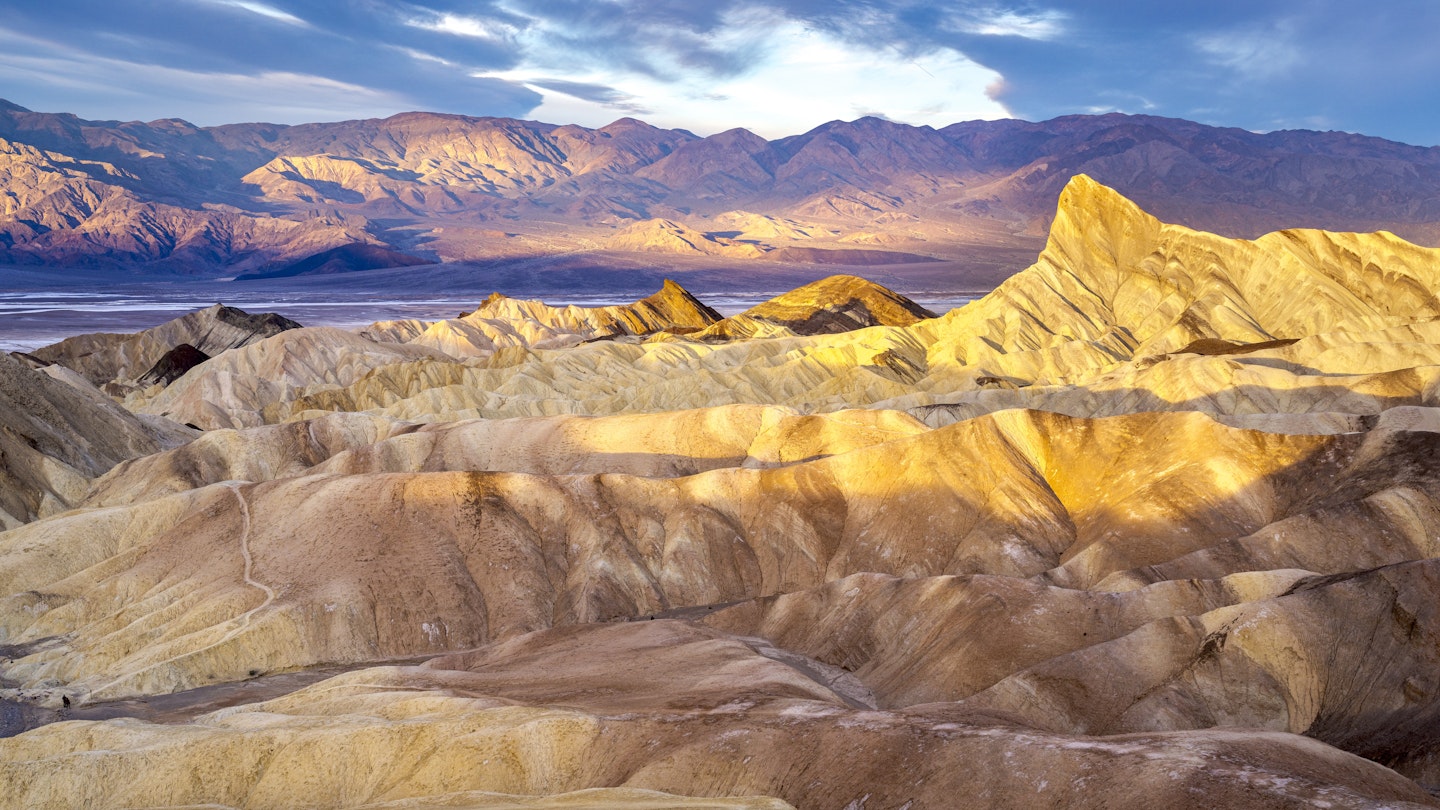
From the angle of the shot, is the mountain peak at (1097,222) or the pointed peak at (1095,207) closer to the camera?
the mountain peak at (1097,222)

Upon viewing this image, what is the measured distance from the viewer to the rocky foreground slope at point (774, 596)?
26.7m

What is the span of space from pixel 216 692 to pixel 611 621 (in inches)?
567

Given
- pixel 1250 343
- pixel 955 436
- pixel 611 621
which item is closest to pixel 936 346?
pixel 1250 343

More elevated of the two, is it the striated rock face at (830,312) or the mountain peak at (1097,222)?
the mountain peak at (1097,222)

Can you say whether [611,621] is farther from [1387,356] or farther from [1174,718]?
[1387,356]

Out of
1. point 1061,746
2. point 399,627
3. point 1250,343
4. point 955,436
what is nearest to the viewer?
point 1061,746

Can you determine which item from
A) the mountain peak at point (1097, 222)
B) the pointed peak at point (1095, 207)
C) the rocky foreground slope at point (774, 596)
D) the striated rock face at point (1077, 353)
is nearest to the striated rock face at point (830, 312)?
the striated rock face at point (1077, 353)

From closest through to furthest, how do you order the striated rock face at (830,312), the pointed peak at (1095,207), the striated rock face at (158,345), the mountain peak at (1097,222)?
1. the mountain peak at (1097,222)
2. the pointed peak at (1095,207)
3. the striated rock face at (158,345)
4. the striated rock face at (830,312)

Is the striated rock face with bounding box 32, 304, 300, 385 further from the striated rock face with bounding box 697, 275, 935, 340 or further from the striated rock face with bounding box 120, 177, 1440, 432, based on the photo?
the striated rock face with bounding box 697, 275, 935, 340

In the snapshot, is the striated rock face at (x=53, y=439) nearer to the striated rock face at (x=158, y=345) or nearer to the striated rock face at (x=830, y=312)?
the striated rock face at (x=158, y=345)

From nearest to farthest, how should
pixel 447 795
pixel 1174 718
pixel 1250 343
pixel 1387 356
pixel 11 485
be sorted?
pixel 447 795 → pixel 1174 718 → pixel 11 485 → pixel 1387 356 → pixel 1250 343

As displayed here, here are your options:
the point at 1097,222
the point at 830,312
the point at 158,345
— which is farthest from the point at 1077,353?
the point at 158,345

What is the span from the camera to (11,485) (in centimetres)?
5972

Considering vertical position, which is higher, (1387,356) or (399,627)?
(1387,356)
